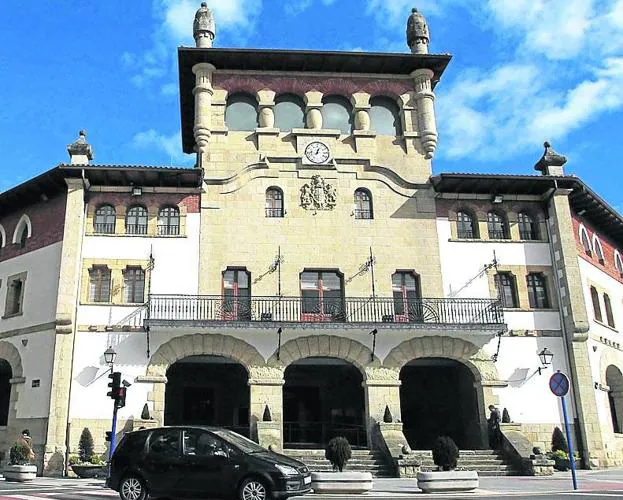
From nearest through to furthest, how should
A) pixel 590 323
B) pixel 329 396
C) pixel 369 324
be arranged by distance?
pixel 369 324, pixel 590 323, pixel 329 396

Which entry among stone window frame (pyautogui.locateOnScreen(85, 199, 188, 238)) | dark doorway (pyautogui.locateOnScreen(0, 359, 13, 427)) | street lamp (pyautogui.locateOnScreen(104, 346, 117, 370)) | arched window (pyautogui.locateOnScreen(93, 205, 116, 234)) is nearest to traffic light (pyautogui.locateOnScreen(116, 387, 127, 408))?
street lamp (pyautogui.locateOnScreen(104, 346, 117, 370))

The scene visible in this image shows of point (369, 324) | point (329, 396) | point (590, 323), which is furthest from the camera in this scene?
point (329, 396)

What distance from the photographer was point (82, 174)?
25.5 meters

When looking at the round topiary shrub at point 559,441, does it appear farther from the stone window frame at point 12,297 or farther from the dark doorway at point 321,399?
the stone window frame at point 12,297

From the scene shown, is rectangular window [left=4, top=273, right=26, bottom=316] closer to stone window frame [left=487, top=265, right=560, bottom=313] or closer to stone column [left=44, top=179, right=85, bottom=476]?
stone column [left=44, top=179, right=85, bottom=476]

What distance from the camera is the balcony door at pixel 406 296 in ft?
83.1

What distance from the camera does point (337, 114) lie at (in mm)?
28781

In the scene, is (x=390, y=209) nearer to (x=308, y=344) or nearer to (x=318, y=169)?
(x=318, y=169)

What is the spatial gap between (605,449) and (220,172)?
58.3 ft

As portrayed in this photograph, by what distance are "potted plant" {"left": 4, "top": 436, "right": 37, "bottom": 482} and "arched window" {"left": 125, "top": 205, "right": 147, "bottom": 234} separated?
8351mm

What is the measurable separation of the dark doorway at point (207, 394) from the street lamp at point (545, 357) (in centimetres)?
1158

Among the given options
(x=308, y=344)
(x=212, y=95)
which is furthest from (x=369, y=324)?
(x=212, y=95)

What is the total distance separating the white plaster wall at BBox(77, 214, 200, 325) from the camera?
25.1m

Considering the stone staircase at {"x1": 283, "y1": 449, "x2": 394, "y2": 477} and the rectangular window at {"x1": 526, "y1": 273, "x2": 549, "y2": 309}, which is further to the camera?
the rectangular window at {"x1": 526, "y1": 273, "x2": 549, "y2": 309}
